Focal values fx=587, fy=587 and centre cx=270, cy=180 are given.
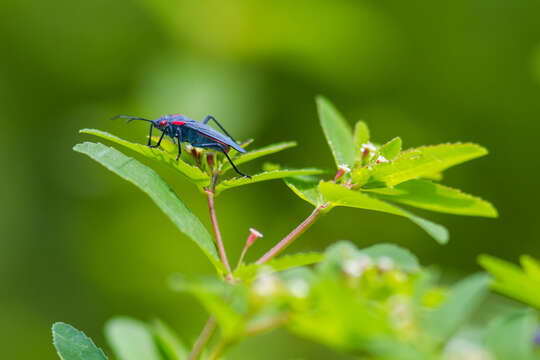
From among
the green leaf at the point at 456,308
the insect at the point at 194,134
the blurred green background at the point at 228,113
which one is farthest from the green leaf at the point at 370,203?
the blurred green background at the point at 228,113

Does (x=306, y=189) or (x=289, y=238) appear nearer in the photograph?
(x=289, y=238)

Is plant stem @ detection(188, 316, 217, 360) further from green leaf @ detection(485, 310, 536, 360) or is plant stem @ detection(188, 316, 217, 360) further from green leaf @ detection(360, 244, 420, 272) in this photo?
green leaf @ detection(485, 310, 536, 360)

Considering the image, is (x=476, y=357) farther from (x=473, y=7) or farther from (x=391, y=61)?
(x=473, y=7)

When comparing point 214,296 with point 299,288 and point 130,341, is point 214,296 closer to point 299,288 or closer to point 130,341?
point 299,288

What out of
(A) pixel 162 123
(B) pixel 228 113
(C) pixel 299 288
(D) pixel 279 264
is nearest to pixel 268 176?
(D) pixel 279 264

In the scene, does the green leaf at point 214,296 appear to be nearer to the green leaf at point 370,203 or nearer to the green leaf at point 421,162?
the green leaf at point 370,203
